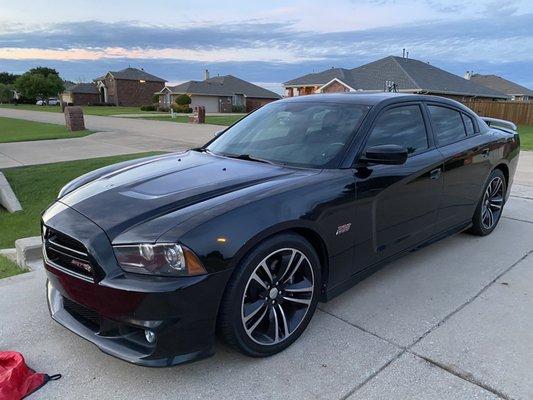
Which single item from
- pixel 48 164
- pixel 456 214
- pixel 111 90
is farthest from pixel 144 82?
pixel 456 214

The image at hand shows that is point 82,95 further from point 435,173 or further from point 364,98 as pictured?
point 435,173

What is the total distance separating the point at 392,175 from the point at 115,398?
8.05 ft

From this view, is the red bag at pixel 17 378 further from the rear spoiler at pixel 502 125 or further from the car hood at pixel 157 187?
the rear spoiler at pixel 502 125

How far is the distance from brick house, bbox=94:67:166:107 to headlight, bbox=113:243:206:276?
78.4 meters

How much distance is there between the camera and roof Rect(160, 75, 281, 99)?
61772 millimetres

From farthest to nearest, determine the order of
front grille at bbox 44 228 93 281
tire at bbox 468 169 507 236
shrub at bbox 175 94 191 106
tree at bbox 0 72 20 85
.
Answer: tree at bbox 0 72 20 85, shrub at bbox 175 94 191 106, tire at bbox 468 169 507 236, front grille at bbox 44 228 93 281

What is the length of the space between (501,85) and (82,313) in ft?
219

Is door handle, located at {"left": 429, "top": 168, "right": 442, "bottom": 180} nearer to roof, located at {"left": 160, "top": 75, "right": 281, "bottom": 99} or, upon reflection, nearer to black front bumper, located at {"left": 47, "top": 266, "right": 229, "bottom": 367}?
black front bumper, located at {"left": 47, "top": 266, "right": 229, "bottom": 367}

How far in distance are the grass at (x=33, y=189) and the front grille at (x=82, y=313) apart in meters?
3.07

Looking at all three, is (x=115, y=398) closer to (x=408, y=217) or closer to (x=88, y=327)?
(x=88, y=327)

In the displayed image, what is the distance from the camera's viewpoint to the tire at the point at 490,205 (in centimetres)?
493

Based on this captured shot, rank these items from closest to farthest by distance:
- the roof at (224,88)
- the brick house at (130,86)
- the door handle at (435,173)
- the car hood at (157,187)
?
the car hood at (157,187), the door handle at (435,173), the roof at (224,88), the brick house at (130,86)

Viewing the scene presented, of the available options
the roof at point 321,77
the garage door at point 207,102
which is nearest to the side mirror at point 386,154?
the roof at point 321,77

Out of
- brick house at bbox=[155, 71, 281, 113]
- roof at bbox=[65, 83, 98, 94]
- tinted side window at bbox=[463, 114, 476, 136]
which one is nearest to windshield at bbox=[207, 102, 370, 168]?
tinted side window at bbox=[463, 114, 476, 136]
